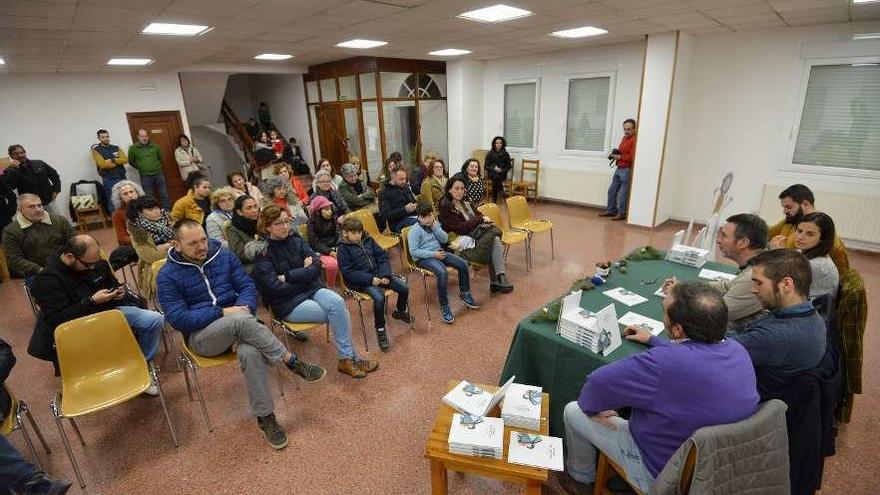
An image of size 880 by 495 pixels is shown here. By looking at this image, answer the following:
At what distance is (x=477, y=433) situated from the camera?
1.75 metres

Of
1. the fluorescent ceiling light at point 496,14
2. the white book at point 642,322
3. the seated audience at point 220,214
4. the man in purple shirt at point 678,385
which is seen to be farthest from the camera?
the fluorescent ceiling light at point 496,14

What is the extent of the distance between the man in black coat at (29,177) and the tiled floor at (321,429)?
3247mm

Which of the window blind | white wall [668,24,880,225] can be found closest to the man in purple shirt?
white wall [668,24,880,225]

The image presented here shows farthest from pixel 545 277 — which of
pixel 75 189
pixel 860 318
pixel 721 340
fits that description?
pixel 75 189

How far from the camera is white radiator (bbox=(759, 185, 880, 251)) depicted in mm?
5164

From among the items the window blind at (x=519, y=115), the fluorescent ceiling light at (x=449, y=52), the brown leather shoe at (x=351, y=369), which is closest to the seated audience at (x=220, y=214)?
the brown leather shoe at (x=351, y=369)

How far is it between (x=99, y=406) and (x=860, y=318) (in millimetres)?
4032

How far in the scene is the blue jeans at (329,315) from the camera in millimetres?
2973

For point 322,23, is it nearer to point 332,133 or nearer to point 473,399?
point 473,399

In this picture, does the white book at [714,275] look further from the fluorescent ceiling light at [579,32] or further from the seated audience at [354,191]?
the seated audience at [354,191]

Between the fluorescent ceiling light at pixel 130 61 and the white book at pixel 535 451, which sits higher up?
the fluorescent ceiling light at pixel 130 61

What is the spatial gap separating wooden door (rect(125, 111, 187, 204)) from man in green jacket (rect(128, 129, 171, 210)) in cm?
20

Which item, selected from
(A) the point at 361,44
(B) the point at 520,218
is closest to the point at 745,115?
(B) the point at 520,218

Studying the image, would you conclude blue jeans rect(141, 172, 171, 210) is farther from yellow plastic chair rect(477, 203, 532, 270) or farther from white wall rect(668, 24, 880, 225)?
white wall rect(668, 24, 880, 225)
